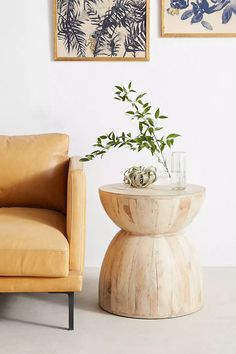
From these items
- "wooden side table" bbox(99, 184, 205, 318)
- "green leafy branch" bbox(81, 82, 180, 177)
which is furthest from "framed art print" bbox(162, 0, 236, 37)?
"wooden side table" bbox(99, 184, 205, 318)

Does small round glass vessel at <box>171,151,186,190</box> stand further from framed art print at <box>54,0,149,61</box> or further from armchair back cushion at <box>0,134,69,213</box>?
framed art print at <box>54,0,149,61</box>

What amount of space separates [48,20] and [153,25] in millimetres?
589

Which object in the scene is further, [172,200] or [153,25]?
[153,25]

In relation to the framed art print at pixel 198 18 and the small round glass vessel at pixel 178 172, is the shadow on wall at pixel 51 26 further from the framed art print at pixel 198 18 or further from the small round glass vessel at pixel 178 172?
the small round glass vessel at pixel 178 172

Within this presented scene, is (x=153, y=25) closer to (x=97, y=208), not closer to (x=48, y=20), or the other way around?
(x=48, y=20)

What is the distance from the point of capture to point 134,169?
3307 mm

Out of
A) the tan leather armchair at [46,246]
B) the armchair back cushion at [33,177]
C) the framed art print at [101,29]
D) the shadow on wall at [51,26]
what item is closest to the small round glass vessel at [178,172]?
the tan leather armchair at [46,246]

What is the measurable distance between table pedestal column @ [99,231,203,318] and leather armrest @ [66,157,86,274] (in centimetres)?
24

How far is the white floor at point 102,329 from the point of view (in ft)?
8.97

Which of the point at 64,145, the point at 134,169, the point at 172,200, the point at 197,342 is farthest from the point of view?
the point at 64,145

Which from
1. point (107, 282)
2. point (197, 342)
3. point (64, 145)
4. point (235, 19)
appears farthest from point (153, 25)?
point (197, 342)

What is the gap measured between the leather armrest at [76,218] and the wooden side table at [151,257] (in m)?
0.19

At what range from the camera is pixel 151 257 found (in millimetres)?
3107

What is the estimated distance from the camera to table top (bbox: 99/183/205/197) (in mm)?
3061
